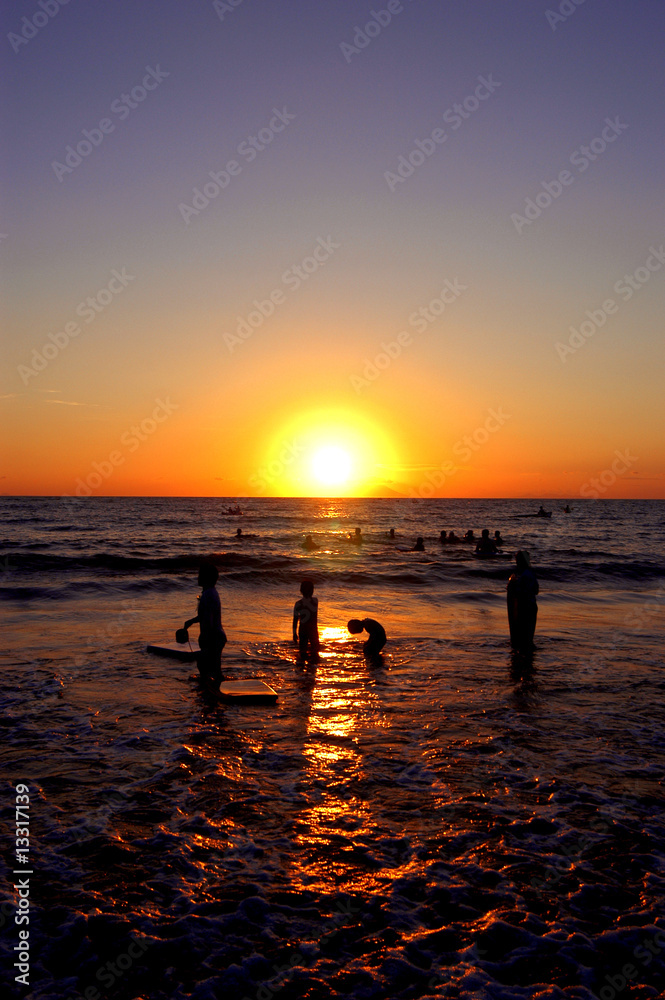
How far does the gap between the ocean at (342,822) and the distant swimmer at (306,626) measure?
383mm

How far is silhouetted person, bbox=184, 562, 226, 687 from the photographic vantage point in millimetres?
10898

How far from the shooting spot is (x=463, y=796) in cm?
679

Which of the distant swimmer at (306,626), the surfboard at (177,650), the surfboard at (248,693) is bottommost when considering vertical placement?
the surfboard at (177,650)

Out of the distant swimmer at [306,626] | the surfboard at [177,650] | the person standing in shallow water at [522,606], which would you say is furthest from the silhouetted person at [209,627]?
the person standing in shallow water at [522,606]

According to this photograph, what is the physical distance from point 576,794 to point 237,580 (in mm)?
24281

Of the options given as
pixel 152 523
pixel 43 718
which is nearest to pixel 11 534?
pixel 152 523

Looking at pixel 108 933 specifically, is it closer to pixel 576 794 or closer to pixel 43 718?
pixel 576 794

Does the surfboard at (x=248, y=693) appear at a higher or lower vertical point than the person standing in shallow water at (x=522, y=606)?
lower

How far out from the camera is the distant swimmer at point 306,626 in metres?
13.3

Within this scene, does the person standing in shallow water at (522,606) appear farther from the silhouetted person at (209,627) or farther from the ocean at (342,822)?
the silhouetted person at (209,627)

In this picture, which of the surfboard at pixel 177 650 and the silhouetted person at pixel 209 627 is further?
the surfboard at pixel 177 650

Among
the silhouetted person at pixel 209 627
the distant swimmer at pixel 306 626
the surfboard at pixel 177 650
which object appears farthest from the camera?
the distant swimmer at pixel 306 626

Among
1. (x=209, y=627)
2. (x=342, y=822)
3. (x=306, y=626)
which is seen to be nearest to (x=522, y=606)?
(x=306, y=626)

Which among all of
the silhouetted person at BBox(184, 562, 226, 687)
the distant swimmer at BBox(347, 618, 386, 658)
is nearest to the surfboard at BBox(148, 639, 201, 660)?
the silhouetted person at BBox(184, 562, 226, 687)
